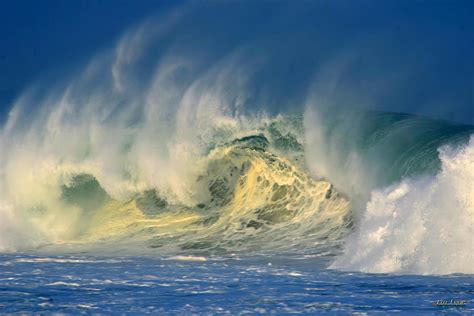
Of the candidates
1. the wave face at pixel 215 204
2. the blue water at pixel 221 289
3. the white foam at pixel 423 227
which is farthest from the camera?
the wave face at pixel 215 204

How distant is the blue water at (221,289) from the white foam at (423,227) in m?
0.53

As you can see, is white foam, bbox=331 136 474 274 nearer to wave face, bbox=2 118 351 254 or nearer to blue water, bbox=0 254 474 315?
blue water, bbox=0 254 474 315

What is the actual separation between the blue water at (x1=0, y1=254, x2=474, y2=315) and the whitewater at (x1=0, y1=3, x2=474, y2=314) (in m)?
0.06

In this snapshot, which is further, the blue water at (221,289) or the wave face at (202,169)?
the wave face at (202,169)

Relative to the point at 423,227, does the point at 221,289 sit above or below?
below

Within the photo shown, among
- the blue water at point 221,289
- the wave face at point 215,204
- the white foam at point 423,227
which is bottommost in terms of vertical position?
the blue water at point 221,289

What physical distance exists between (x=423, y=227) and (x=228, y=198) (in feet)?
24.3

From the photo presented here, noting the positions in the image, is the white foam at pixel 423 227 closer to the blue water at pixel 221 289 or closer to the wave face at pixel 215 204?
the blue water at pixel 221 289

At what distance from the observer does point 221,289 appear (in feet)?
34.4

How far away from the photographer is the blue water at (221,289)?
923 centimetres

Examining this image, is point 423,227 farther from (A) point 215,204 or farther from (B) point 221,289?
(A) point 215,204

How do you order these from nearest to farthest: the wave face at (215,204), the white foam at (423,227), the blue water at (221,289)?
1. the blue water at (221,289)
2. the white foam at (423,227)
3. the wave face at (215,204)

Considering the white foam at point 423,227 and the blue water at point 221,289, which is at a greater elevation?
the white foam at point 423,227

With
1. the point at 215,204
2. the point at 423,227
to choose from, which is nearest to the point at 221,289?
the point at 423,227
